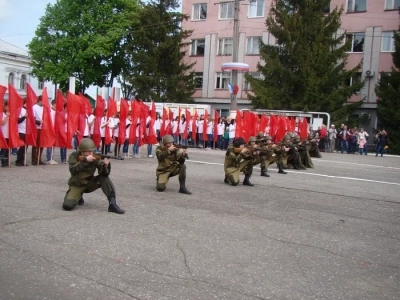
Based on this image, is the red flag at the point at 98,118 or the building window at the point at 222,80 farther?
the building window at the point at 222,80

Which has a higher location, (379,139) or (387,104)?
(387,104)

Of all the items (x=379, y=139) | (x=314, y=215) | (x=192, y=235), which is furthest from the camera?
(x=379, y=139)

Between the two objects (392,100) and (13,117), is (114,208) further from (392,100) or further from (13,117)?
(392,100)

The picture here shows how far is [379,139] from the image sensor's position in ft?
95.2

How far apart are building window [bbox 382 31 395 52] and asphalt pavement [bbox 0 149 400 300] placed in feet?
98.8

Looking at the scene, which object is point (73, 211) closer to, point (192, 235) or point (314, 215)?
point (192, 235)

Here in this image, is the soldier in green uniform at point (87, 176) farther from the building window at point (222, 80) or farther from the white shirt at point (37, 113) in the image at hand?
the building window at point (222, 80)

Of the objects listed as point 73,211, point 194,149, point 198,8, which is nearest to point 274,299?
point 73,211

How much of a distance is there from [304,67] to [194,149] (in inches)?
573

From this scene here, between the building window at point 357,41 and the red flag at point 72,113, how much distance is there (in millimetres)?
29934

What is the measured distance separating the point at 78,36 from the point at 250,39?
16.4 meters

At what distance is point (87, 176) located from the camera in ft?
25.1

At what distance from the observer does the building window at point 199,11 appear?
4478 centimetres

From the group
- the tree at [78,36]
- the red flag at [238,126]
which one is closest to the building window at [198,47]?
the tree at [78,36]
